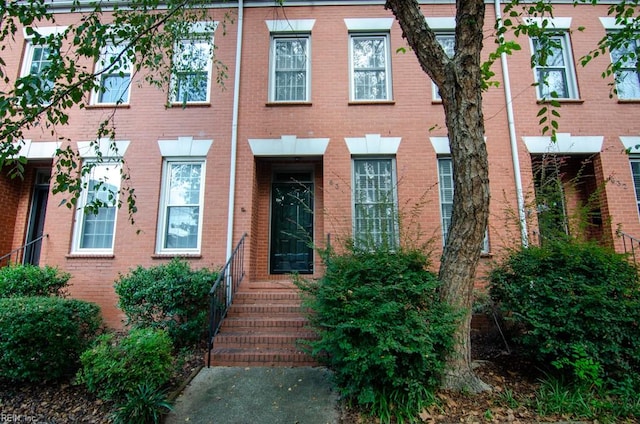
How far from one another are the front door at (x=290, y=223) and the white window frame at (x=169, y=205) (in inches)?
60.9

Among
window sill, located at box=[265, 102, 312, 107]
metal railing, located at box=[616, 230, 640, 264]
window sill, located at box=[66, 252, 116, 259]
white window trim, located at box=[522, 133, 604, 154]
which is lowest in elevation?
window sill, located at box=[66, 252, 116, 259]

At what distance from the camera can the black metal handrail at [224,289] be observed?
5180 mm

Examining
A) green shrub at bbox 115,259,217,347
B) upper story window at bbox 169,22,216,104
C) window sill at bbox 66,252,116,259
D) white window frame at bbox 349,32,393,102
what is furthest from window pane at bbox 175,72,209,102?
green shrub at bbox 115,259,217,347

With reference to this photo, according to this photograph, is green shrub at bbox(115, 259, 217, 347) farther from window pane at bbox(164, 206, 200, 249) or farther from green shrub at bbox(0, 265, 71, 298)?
green shrub at bbox(0, 265, 71, 298)

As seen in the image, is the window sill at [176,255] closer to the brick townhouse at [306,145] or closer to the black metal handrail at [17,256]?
the brick townhouse at [306,145]

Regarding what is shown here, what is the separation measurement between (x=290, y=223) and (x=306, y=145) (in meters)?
1.79

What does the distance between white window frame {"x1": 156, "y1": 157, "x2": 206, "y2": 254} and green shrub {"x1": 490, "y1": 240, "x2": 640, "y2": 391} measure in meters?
5.58

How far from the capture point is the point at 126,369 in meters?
3.82

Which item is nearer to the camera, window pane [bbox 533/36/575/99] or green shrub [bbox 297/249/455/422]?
green shrub [bbox 297/249/455/422]

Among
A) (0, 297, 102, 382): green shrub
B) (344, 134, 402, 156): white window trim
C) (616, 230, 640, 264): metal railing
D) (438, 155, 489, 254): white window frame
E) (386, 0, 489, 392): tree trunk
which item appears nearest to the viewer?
(386, 0, 489, 392): tree trunk

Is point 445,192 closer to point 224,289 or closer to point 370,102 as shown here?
point 370,102

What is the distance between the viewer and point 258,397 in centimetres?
412

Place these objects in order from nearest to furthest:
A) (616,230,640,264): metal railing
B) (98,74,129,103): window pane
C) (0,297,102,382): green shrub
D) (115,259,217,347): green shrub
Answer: (0,297,102,382): green shrub, (115,259,217,347): green shrub, (616,230,640,264): metal railing, (98,74,129,103): window pane

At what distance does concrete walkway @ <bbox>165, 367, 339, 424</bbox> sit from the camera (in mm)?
3736
